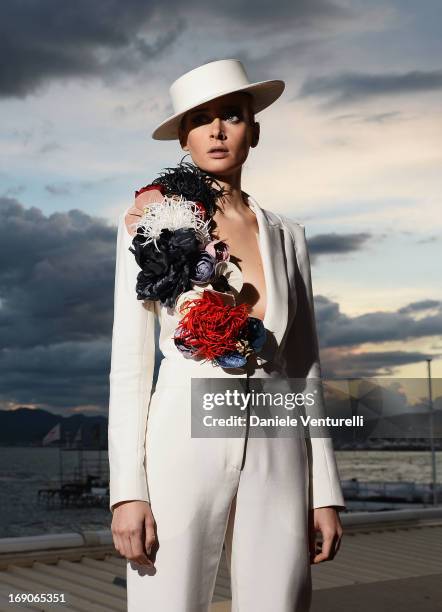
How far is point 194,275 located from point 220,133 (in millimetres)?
356

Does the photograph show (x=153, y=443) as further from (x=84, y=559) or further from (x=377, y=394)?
(x=377, y=394)

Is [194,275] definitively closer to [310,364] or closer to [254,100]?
[310,364]

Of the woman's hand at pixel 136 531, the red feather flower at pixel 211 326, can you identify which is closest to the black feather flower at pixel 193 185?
the red feather flower at pixel 211 326

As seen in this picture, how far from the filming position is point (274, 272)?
2074 millimetres

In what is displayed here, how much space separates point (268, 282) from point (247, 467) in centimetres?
42

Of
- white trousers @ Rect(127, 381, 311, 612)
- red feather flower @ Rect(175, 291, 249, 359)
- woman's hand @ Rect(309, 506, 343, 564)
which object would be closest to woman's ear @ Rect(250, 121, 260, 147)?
red feather flower @ Rect(175, 291, 249, 359)

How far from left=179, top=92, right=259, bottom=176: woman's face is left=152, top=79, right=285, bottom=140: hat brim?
3 cm

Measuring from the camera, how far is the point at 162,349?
202 cm

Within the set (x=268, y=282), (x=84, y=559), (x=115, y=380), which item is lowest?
(x=84, y=559)

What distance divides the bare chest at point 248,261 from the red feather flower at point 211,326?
105 mm

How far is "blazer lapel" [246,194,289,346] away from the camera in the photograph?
2014 mm

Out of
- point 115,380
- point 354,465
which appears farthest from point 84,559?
point 354,465

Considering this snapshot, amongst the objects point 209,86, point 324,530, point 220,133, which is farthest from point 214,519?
point 209,86

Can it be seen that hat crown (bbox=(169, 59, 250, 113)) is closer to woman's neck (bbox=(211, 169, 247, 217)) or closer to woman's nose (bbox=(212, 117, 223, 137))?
woman's nose (bbox=(212, 117, 223, 137))
